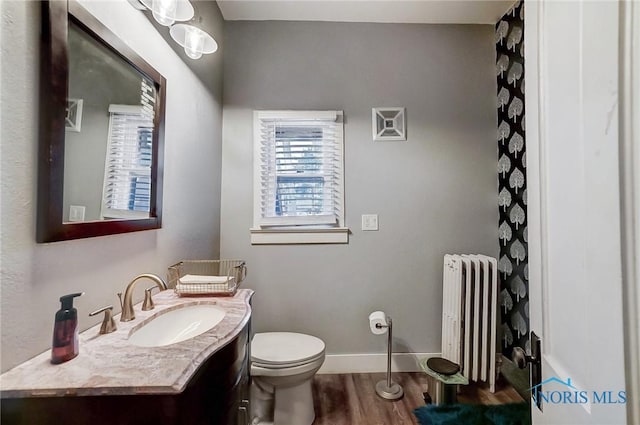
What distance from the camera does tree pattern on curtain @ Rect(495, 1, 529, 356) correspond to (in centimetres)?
181

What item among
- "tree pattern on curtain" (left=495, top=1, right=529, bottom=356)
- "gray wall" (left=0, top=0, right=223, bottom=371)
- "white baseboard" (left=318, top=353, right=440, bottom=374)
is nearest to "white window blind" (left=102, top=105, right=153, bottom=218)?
"gray wall" (left=0, top=0, right=223, bottom=371)

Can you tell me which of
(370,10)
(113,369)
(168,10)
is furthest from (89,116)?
(370,10)

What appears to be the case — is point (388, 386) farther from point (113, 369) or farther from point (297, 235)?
point (113, 369)

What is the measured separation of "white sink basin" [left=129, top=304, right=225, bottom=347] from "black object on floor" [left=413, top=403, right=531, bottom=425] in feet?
4.45

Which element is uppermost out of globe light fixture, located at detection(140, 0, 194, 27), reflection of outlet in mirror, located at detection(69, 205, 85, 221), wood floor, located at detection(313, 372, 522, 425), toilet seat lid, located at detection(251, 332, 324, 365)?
globe light fixture, located at detection(140, 0, 194, 27)

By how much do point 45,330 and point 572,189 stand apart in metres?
1.31

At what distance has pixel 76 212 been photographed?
792 mm

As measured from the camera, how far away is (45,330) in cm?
72

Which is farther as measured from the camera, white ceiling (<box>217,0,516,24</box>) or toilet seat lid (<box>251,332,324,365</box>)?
white ceiling (<box>217,0,516,24</box>)

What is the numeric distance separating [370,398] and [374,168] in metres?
1.60

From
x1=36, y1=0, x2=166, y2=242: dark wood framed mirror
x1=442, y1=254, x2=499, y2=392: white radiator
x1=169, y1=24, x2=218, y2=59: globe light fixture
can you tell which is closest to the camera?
x1=36, y1=0, x2=166, y2=242: dark wood framed mirror

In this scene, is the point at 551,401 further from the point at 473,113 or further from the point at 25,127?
the point at 473,113
